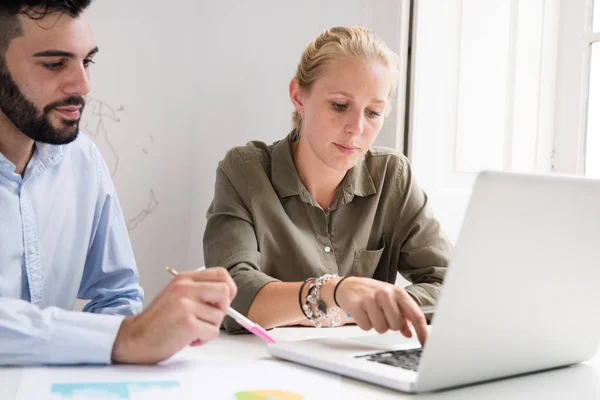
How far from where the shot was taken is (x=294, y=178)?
1.77m

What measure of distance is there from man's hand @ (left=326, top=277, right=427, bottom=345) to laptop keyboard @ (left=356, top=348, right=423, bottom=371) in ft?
0.15

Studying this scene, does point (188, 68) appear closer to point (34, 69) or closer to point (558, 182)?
point (34, 69)

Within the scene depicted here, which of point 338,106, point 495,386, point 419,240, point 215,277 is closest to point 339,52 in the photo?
point 338,106

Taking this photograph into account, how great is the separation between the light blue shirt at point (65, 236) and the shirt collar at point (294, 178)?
376mm

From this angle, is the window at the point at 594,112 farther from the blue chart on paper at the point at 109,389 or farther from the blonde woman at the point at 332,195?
the blue chart on paper at the point at 109,389

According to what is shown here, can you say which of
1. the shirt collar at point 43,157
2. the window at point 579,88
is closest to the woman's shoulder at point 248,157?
the shirt collar at point 43,157

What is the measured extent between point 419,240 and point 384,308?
65cm

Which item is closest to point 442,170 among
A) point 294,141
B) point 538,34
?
point 538,34

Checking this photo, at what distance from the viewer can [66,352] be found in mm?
1030

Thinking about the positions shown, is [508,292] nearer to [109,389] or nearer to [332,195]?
[109,389]

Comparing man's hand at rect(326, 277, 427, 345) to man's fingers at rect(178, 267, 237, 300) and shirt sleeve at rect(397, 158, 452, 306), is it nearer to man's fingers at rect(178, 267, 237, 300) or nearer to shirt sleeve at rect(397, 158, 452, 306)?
man's fingers at rect(178, 267, 237, 300)

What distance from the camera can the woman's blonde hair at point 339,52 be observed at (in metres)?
1.73

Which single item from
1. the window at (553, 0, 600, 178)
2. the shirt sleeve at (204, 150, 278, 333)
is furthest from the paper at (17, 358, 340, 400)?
the window at (553, 0, 600, 178)

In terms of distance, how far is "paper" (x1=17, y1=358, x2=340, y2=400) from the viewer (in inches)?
35.1
